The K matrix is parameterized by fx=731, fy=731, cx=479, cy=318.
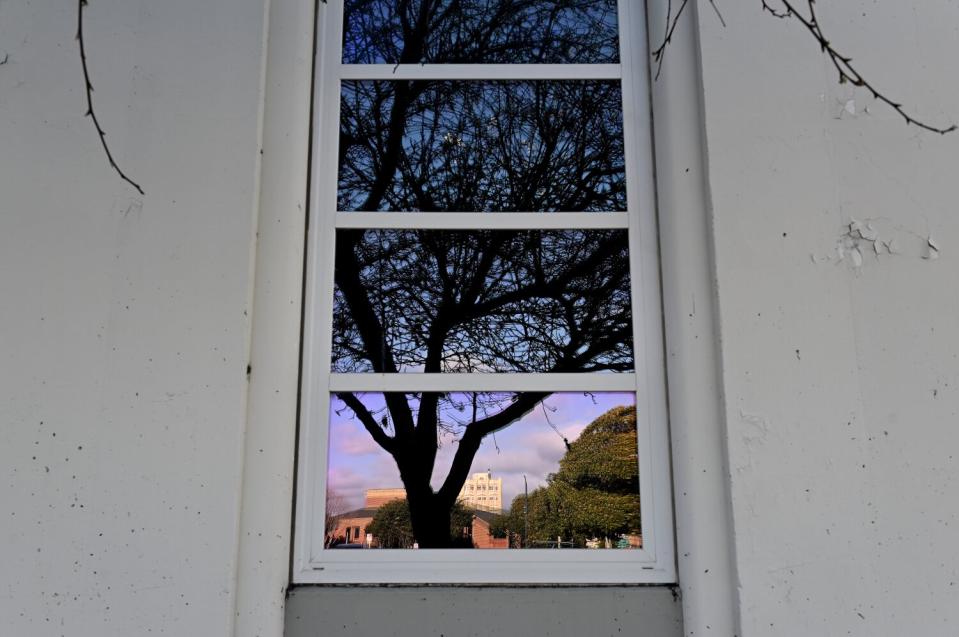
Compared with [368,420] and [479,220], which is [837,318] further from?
[368,420]

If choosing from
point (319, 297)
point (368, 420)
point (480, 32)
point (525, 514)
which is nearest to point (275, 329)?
point (319, 297)

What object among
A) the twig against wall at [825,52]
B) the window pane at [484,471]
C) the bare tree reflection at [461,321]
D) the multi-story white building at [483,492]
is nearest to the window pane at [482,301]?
the bare tree reflection at [461,321]

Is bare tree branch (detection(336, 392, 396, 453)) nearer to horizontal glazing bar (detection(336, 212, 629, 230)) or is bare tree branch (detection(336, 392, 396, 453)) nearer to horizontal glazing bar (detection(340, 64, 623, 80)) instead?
horizontal glazing bar (detection(336, 212, 629, 230))

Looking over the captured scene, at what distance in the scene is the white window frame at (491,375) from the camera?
1.86 m

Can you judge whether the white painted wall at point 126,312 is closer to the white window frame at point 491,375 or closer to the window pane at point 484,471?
the white window frame at point 491,375

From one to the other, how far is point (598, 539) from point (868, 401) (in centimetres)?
75

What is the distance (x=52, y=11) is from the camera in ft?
6.51

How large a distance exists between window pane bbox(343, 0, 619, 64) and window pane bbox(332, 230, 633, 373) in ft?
1.83

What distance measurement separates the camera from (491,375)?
1993mm

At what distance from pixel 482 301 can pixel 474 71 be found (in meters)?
0.71

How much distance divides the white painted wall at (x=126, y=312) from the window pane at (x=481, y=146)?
A: 35cm

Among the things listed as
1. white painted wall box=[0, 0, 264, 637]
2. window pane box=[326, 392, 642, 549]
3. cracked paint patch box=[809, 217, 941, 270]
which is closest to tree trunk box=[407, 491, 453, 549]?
window pane box=[326, 392, 642, 549]

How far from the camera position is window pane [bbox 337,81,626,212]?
2.12 m

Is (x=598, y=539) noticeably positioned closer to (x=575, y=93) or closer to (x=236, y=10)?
(x=575, y=93)
